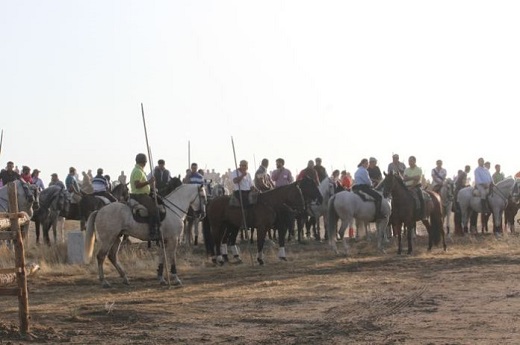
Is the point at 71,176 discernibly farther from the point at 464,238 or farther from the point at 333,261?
the point at 464,238

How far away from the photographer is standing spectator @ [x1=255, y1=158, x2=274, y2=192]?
82.9 ft

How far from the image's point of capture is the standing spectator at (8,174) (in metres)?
27.6

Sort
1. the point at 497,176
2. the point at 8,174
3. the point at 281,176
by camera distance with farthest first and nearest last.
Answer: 1. the point at 497,176
2. the point at 281,176
3. the point at 8,174

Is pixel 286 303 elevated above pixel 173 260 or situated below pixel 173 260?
below

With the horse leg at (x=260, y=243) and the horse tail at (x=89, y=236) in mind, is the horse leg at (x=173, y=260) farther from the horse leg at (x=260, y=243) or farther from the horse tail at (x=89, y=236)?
the horse leg at (x=260, y=243)

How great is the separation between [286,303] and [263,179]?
34.5 feet

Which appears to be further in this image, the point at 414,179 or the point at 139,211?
the point at 414,179

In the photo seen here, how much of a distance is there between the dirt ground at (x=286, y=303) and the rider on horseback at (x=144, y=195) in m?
1.23

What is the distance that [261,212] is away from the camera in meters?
23.6

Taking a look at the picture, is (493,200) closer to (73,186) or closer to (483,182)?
(483,182)

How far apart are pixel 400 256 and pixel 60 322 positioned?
45.2 feet

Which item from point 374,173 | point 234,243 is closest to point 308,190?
point 234,243

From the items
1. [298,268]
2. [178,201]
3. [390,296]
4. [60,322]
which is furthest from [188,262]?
[60,322]

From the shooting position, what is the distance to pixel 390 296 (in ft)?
51.6
